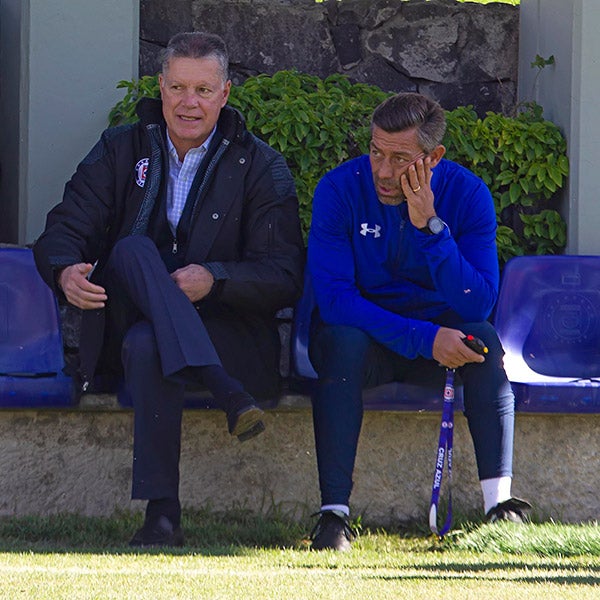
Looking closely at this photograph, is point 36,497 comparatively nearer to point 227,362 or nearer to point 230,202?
point 227,362

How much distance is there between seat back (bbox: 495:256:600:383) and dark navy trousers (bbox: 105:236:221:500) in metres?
1.24

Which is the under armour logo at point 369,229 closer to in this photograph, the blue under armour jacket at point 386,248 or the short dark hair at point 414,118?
the blue under armour jacket at point 386,248

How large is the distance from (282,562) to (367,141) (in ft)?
6.85

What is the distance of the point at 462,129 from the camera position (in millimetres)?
5633

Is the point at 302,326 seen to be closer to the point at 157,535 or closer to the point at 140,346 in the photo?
the point at 140,346

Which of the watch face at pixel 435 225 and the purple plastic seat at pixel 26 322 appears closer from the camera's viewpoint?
the watch face at pixel 435 225

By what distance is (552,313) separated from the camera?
198 inches

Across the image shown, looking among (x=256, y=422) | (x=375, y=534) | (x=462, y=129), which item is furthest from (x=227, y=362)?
(x=462, y=129)

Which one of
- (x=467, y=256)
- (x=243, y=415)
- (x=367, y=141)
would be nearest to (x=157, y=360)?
(x=243, y=415)

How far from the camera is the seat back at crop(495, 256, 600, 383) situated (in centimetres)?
494

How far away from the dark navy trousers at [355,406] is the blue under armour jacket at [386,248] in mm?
106

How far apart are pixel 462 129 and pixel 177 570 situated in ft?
8.48

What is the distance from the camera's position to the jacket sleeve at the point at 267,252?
4484 millimetres

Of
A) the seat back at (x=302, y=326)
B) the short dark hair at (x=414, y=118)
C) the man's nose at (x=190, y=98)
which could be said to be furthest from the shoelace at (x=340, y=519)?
the man's nose at (x=190, y=98)
